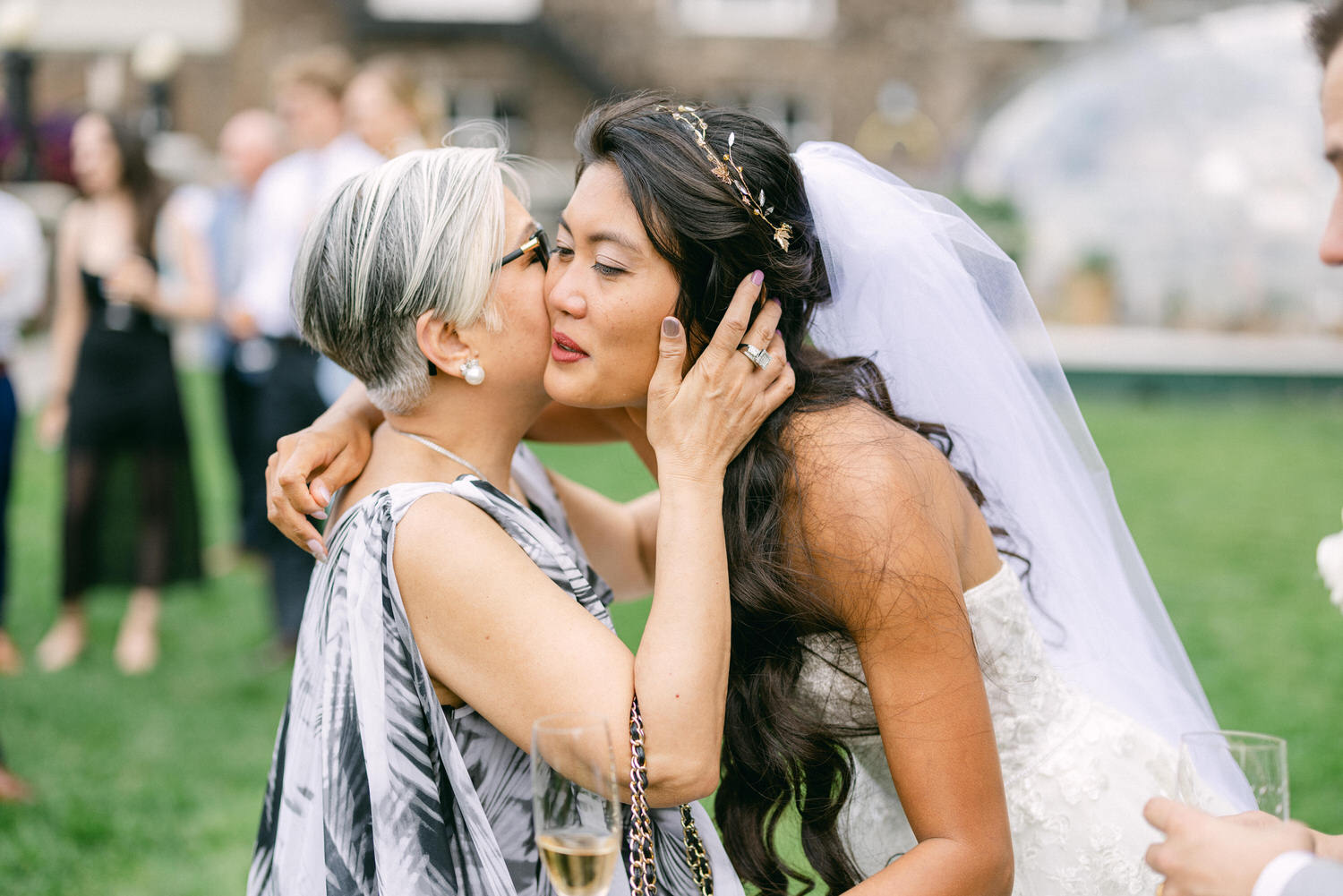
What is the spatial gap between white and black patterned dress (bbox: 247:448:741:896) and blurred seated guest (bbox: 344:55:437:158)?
4351mm

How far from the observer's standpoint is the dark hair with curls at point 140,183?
6.01 meters

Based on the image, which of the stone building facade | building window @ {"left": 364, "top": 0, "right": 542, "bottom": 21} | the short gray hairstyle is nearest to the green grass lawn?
the short gray hairstyle

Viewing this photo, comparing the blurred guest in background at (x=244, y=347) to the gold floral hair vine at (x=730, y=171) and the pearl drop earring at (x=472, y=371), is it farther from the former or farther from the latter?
the gold floral hair vine at (x=730, y=171)

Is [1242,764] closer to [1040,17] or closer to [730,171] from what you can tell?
[730,171]

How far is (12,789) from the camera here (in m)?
4.40

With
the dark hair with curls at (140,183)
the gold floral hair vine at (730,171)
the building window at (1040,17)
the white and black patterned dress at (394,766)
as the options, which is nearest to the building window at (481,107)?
the building window at (1040,17)

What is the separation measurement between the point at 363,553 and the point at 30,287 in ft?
15.7

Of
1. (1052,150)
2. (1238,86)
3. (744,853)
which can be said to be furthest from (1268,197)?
(744,853)

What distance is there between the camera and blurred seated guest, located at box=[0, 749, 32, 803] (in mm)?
4375

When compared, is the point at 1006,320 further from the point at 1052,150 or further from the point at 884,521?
the point at 1052,150

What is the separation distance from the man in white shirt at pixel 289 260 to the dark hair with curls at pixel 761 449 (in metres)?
3.67

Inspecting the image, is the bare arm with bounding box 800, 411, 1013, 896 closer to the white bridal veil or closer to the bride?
the bride

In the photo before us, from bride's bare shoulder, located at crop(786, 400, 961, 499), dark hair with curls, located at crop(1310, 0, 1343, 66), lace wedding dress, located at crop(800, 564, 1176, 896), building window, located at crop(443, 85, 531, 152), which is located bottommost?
building window, located at crop(443, 85, 531, 152)

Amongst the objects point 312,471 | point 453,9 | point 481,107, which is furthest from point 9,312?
point 453,9
